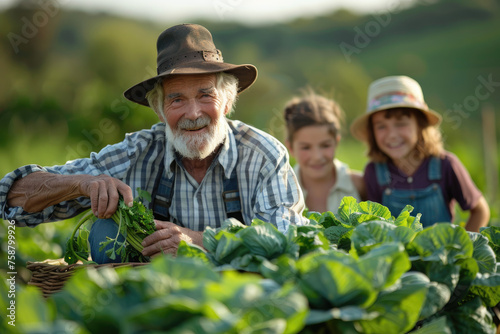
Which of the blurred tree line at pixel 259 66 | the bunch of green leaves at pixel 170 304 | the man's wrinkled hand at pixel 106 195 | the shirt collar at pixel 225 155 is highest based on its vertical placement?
the blurred tree line at pixel 259 66

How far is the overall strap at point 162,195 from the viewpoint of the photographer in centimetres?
257

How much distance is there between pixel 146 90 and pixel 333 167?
1809 millimetres

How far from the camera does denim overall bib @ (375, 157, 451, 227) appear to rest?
12.2 feet

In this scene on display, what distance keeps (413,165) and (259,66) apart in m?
23.0

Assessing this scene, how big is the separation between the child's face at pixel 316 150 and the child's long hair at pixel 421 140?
1.17 ft

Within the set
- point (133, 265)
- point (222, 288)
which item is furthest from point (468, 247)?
point (133, 265)

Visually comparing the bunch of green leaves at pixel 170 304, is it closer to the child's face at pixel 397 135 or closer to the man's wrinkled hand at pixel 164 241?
the man's wrinkled hand at pixel 164 241

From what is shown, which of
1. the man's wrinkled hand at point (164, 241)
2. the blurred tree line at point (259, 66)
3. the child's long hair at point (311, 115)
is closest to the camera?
the man's wrinkled hand at point (164, 241)

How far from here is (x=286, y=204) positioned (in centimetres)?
234

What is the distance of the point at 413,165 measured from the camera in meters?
3.85

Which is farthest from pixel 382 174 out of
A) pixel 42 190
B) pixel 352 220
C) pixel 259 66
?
pixel 259 66

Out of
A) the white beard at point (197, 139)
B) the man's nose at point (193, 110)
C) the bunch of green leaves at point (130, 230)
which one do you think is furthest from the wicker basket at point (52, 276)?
the man's nose at point (193, 110)

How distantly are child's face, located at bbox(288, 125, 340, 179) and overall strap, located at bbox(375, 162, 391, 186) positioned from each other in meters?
0.35

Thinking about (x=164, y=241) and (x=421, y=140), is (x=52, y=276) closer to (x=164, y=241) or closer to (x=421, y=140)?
(x=164, y=241)
